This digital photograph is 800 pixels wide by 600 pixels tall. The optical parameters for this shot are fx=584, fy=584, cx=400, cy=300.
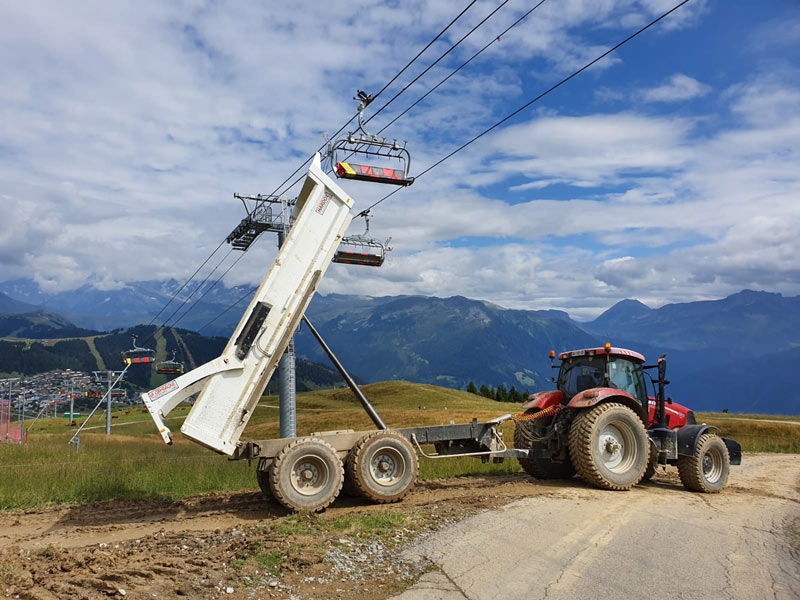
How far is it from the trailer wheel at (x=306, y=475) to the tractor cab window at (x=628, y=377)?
6.85 m

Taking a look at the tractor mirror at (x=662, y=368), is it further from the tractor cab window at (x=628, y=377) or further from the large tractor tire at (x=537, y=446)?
the large tractor tire at (x=537, y=446)

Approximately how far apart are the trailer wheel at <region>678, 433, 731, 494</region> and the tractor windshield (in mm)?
1526

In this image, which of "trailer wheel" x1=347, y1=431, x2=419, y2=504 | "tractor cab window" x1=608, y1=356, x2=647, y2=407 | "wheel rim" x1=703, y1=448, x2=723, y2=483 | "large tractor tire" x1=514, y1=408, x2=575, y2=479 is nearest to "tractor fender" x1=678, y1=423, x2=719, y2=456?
"wheel rim" x1=703, y1=448, x2=723, y2=483

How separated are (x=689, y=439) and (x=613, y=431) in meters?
1.71

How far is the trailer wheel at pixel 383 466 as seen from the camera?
10578 millimetres

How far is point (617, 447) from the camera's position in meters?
12.7

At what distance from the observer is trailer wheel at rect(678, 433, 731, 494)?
12664mm

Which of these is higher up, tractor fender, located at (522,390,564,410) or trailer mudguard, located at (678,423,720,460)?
tractor fender, located at (522,390,564,410)

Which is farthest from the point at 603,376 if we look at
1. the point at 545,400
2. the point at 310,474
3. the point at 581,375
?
the point at 310,474

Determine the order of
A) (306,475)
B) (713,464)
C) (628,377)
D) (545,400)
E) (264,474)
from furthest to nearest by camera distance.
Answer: (545,400) < (628,377) < (713,464) < (264,474) < (306,475)

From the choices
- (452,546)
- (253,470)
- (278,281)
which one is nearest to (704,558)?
(452,546)

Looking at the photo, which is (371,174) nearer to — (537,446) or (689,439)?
(537,446)

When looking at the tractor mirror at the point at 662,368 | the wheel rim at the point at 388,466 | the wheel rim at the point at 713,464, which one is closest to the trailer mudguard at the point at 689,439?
the wheel rim at the point at 713,464

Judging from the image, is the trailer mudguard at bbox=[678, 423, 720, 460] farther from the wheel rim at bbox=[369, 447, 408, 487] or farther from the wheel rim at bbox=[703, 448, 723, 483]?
the wheel rim at bbox=[369, 447, 408, 487]
